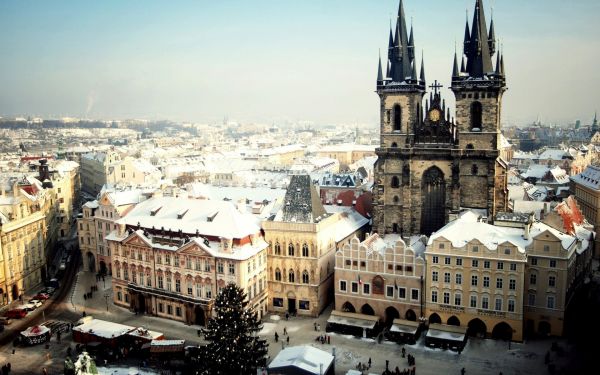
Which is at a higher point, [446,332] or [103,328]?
[103,328]

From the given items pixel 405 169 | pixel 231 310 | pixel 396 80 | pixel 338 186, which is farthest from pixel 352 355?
pixel 338 186

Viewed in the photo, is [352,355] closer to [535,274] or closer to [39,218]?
[535,274]

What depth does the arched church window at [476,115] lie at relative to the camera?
84.7m

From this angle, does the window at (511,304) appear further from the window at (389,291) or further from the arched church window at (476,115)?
the arched church window at (476,115)

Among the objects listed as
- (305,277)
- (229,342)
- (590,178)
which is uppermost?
(590,178)

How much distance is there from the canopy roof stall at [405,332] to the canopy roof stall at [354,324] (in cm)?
252

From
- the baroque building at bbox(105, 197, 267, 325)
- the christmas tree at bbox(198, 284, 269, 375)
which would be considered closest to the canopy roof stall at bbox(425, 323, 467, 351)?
the christmas tree at bbox(198, 284, 269, 375)

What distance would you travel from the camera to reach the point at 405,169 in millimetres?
90188

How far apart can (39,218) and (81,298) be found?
18332 mm

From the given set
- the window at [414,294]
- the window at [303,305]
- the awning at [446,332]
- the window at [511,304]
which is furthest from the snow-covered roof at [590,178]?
the window at [303,305]

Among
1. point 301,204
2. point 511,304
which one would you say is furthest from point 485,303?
point 301,204

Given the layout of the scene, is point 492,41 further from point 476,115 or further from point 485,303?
point 485,303

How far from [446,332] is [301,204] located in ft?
86.5

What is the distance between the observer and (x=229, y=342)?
5569 centimetres
